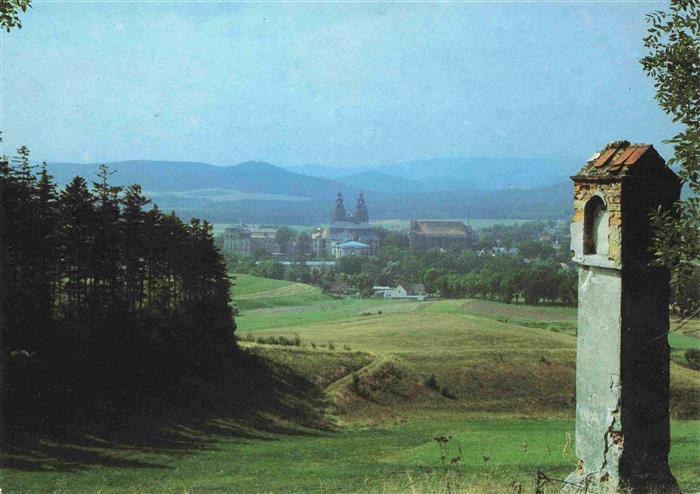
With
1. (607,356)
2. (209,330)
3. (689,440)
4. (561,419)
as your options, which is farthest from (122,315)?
(607,356)

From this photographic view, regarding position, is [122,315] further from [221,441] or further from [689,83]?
[689,83]

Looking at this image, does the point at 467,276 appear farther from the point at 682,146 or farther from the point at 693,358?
the point at 682,146

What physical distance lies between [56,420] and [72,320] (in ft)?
21.4

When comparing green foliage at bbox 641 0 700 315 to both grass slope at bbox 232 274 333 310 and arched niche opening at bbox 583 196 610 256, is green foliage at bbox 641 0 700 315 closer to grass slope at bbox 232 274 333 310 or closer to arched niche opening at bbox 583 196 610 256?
arched niche opening at bbox 583 196 610 256

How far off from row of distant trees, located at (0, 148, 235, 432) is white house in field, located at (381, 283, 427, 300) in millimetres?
84720

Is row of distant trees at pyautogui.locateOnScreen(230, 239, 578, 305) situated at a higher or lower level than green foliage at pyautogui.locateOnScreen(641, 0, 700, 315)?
lower

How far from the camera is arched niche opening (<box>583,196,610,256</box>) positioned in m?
12.7

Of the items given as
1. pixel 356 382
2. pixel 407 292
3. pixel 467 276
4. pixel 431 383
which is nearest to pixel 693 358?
pixel 431 383

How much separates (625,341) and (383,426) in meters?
29.5

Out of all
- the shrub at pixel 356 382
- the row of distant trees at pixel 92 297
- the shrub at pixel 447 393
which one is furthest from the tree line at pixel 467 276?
the row of distant trees at pixel 92 297

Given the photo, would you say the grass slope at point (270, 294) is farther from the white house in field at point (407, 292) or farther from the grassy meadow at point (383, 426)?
the grassy meadow at point (383, 426)

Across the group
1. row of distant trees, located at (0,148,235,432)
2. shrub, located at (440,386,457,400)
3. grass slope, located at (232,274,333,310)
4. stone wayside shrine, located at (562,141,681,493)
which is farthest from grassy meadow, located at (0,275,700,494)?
grass slope, located at (232,274,333,310)

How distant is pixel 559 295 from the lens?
95.9 meters

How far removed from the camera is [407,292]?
140m
